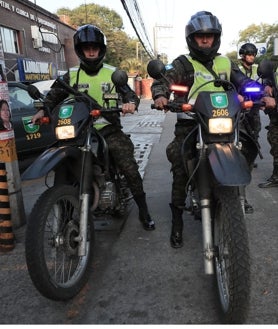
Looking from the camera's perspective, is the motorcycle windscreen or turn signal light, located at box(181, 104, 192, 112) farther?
turn signal light, located at box(181, 104, 192, 112)

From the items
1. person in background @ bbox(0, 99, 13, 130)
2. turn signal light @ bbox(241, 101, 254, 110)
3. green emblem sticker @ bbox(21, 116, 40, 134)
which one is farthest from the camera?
green emblem sticker @ bbox(21, 116, 40, 134)

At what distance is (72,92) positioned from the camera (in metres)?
3.22

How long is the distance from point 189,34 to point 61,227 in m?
1.90

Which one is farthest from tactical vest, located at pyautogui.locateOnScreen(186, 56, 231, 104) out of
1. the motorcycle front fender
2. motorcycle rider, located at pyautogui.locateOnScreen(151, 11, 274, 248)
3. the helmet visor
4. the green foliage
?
the green foliage

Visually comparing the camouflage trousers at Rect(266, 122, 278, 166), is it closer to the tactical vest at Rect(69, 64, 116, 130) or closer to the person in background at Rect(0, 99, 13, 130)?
the tactical vest at Rect(69, 64, 116, 130)

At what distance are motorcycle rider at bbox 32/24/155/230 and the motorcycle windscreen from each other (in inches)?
44.9

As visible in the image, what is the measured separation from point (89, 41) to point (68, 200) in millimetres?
1475

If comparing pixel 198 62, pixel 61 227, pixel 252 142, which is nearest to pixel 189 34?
pixel 198 62

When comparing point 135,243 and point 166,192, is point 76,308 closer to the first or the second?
point 135,243

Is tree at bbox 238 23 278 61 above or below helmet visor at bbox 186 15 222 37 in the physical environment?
above

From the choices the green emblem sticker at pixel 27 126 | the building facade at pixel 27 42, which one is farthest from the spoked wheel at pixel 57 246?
the building facade at pixel 27 42

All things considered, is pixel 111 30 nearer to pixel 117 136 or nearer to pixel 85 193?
pixel 117 136

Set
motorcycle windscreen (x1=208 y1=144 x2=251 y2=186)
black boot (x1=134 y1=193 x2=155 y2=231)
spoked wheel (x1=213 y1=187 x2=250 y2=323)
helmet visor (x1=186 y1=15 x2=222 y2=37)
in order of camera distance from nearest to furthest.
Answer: spoked wheel (x1=213 y1=187 x2=250 y2=323)
motorcycle windscreen (x1=208 y1=144 x2=251 y2=186)
helmet visor (x1=186 y1=15 x2=222 y2=37)
black boot (x1=134 y1=193 x2=155 y2=231)

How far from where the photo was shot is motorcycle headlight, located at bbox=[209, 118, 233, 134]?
8.78ft
